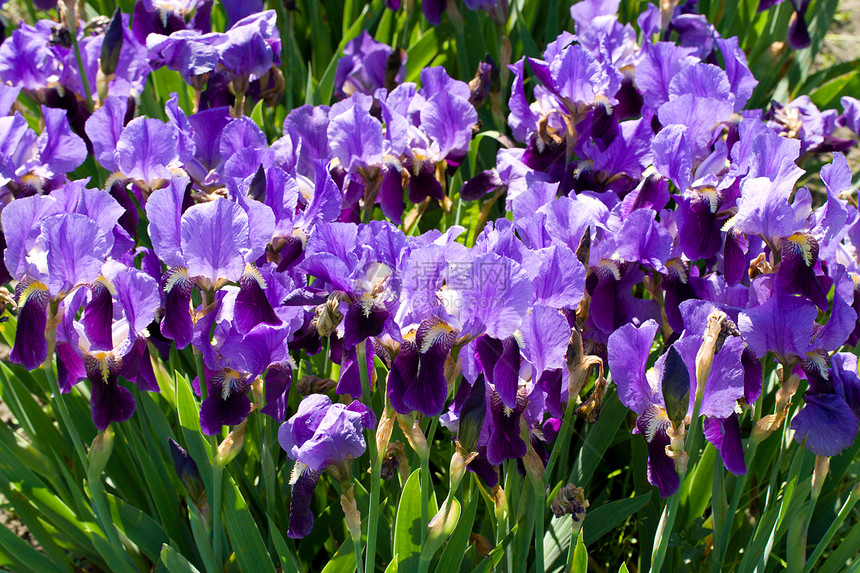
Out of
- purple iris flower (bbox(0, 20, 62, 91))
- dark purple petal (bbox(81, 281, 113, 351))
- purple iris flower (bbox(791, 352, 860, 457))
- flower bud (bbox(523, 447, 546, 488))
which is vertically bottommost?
flower bud (bbox(523, 447, 546, 488))

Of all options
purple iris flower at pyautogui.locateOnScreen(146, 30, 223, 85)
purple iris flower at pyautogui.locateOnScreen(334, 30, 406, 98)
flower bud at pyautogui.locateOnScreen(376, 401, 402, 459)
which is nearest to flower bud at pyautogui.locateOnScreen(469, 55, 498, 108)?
purple iris flower at pyautogui.locateOnScreen(334, 30, 406, 98)

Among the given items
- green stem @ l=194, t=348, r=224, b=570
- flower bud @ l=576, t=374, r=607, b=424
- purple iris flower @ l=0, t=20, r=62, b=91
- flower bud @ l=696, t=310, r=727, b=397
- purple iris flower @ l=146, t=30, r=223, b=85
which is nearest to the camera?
flower bud @ l=696, t=310, r=727, b=397

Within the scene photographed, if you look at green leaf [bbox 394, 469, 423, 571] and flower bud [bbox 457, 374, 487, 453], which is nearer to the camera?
flower bud [bbox 457, 374, 487, 453]

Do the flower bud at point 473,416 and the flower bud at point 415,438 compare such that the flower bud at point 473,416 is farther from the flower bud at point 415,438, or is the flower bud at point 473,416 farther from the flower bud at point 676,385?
the flower bud at point 676,385

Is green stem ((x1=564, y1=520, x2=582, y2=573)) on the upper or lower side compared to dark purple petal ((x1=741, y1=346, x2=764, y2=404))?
lower

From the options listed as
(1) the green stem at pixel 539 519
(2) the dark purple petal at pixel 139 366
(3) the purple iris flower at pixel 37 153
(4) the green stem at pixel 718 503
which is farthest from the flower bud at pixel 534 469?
(3) the purple iris flower at pixel 37 153

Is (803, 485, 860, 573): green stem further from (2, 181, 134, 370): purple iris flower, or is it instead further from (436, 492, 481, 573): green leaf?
(2, 181, 134, 370): purple iris flower

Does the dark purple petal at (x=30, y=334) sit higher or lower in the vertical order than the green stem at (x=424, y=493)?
higher
